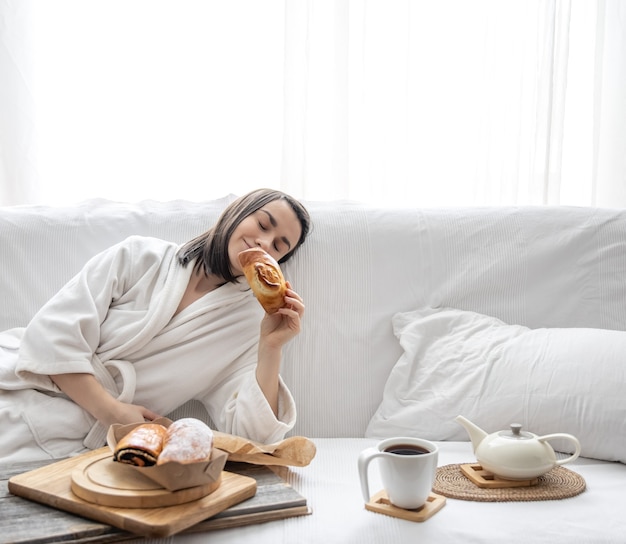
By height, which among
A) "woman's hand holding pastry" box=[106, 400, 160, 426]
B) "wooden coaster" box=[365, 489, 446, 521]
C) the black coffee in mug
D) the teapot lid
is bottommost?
"wooden coaster" box=[365, 489, 446, 521]

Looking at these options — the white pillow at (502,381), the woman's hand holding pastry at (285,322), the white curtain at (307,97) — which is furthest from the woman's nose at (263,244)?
the white curtain at (307,97)

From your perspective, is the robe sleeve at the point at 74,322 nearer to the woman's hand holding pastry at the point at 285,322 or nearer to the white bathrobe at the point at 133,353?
the white bathrobe at the point at 133,353

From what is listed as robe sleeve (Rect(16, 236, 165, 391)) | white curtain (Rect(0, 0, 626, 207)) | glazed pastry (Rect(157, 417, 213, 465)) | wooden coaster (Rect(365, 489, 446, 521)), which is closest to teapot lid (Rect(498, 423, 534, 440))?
wooden coaster (Rect(365, 489, 446, 521))

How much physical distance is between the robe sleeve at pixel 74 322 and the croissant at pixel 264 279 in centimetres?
32

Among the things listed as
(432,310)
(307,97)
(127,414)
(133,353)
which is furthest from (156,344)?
(307,97)

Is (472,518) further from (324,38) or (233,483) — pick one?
(324,38)

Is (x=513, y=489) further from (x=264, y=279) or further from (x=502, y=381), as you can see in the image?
(x=264, y=279)

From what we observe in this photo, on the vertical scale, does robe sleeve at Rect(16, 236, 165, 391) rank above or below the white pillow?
above

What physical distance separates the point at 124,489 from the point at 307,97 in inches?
61.4

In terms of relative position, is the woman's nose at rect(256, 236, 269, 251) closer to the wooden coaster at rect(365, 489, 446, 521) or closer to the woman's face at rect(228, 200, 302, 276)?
the woman's face at rect(228, 200, 302, 276)

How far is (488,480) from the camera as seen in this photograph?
129 cm

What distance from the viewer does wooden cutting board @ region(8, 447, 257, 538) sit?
0.97 metres

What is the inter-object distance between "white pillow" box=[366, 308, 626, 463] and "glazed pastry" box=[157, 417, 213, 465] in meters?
0.69

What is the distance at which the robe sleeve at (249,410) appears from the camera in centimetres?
147
